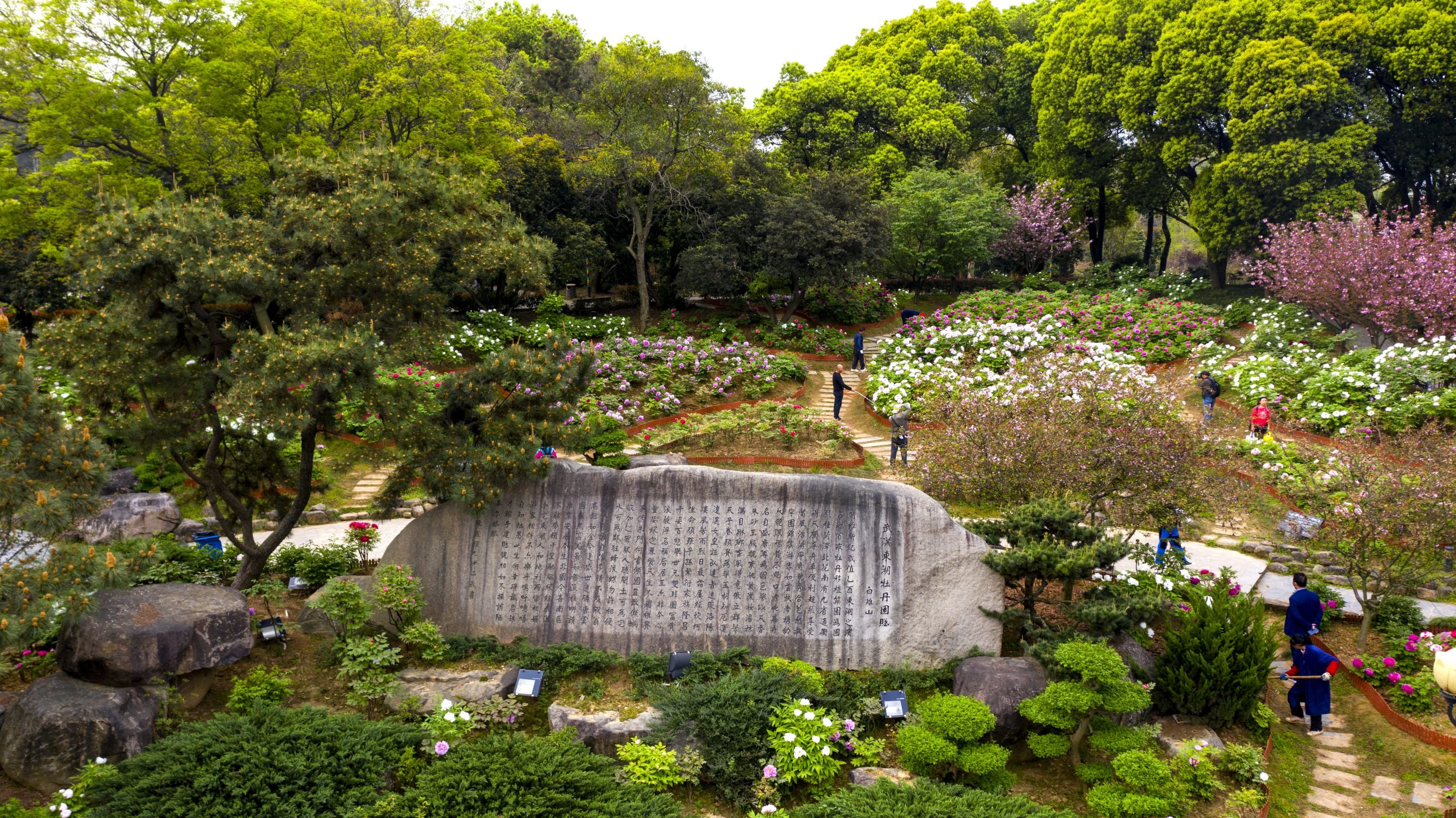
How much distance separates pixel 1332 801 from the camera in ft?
22.7

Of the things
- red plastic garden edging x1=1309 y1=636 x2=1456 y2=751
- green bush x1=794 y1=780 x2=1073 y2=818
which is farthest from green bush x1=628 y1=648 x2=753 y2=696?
red plastic garden edging x1=1309 y1=636 x2=1456 y2=751

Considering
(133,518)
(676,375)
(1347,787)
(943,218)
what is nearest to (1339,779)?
(1347,787)

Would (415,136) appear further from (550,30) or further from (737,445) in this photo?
(550,30)

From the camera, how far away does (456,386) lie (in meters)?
8.27

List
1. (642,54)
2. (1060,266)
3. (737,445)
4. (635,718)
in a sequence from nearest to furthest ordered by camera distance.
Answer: (635,718), (737,445), (642,54), (1060,266)

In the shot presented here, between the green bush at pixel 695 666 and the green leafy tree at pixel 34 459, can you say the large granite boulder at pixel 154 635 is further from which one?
the green bush at pixel 695 666

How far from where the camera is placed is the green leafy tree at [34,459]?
570 centimetres

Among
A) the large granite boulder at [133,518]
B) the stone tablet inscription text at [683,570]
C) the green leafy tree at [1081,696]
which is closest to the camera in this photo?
the green leafy tree at [1081,696]

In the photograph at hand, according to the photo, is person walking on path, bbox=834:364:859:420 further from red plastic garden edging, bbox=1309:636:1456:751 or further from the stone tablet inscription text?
red plastic garden edging, bbox=1309:636:1456:751

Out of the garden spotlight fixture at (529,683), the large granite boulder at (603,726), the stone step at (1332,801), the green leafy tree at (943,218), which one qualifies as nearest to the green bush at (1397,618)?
the stone step at (1332,801)

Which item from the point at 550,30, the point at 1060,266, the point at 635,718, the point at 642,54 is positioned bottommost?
the point at 635,718

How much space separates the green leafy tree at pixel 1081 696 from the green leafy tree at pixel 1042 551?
32.8 inches

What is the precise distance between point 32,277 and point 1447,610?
87.2ft

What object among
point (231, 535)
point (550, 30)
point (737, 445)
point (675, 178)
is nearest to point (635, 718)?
point (231, 535)
